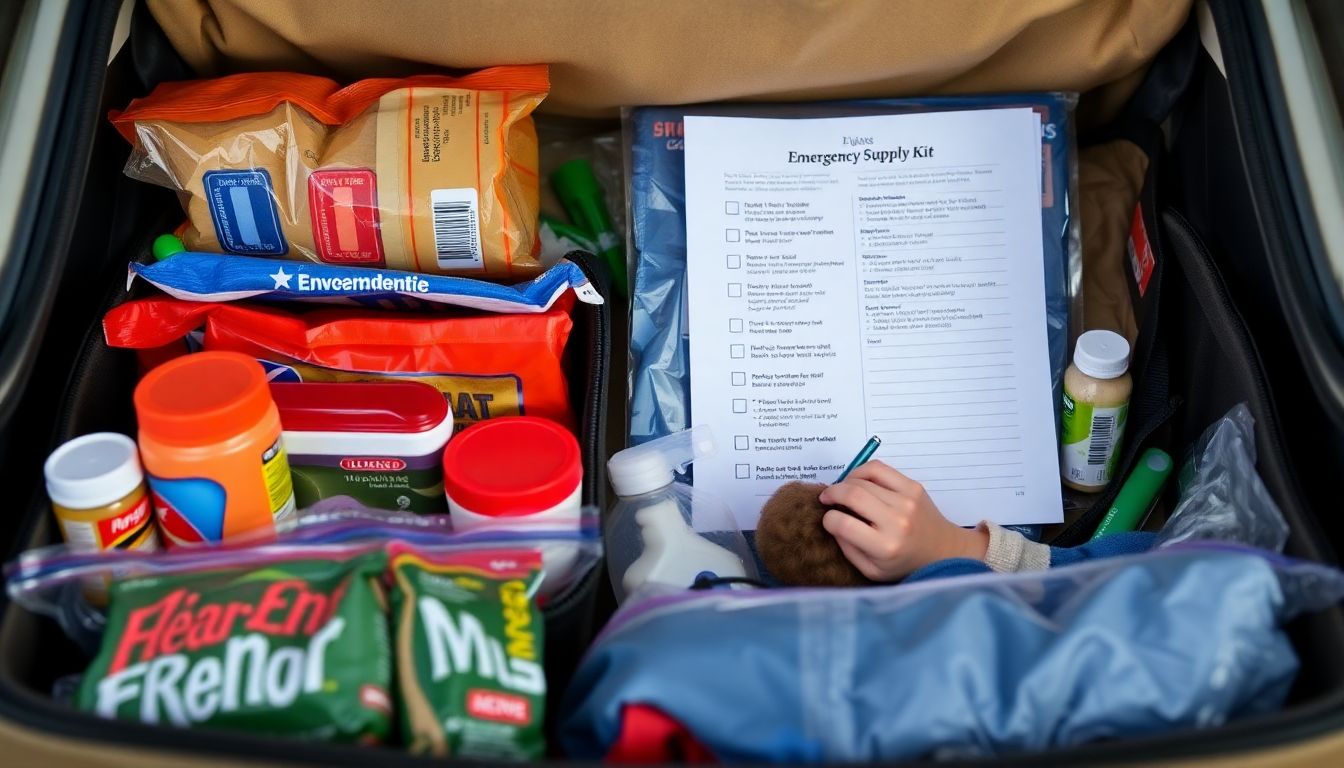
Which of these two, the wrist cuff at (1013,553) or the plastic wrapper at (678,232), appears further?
the plastic wrapper at (678,232)

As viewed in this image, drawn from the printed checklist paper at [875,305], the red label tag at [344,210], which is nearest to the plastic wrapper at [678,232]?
the printed checklist paper at [875,305]

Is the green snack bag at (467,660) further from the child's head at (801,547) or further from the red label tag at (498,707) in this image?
the child's head at (801,547)

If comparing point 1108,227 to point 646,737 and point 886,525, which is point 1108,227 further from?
point 646,737

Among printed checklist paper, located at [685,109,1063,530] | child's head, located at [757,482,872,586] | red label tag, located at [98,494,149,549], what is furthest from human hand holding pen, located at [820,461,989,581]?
red label tag, located at [98,494,149,549]

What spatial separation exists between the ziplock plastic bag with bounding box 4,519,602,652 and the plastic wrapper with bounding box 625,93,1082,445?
277 millimetres

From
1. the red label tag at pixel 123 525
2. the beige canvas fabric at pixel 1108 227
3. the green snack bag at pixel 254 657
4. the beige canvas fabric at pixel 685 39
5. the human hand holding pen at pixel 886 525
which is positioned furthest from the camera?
the beige canvas fabric at pixel 1108 227

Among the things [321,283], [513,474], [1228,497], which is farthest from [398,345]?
[1228,497]

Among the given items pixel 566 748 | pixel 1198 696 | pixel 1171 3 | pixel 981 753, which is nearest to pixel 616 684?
pixel 566 748

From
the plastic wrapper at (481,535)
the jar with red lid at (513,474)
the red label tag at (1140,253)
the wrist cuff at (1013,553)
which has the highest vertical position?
the red label tag at (1140,253)

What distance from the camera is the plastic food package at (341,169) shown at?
98 cm

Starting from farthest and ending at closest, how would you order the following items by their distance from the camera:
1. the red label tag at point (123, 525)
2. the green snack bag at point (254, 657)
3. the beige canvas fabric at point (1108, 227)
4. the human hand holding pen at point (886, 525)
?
the beige canvas fabric at point (1108, 227) < the human hand holding pen at point (886, 525) < the red label tag at point (123, 525) < the green snack bag at point (254, 657)

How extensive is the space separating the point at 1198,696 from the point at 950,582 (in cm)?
16

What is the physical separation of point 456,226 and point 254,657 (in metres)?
0.43

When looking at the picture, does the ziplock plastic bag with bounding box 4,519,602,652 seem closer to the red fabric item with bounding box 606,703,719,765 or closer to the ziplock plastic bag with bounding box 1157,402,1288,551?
the red fabric item with bounding box 606,703,719,765
